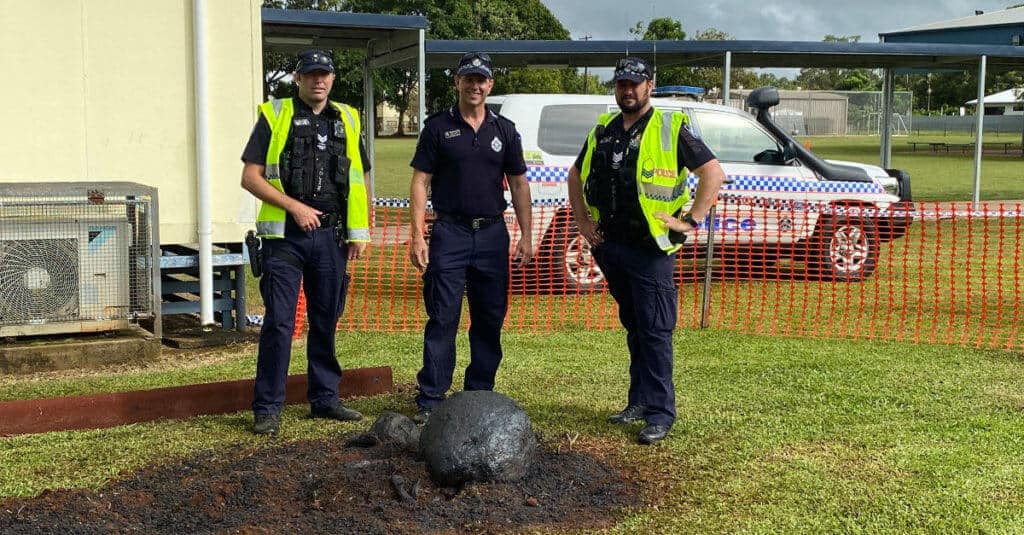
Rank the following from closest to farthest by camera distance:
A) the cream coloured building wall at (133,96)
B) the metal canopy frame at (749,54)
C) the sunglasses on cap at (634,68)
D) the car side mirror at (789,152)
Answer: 1. the sunglasses on cap at (634,68)
2. the cream coloured building wall at (133,96)
3. the car side mirror at (789,152)
4. the metal canopy frame at (749,54)

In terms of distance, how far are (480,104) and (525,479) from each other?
6.98ft

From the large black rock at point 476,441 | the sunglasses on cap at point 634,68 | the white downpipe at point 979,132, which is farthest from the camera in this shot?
the white downpipe at point 979,132

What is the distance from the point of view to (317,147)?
5723mm

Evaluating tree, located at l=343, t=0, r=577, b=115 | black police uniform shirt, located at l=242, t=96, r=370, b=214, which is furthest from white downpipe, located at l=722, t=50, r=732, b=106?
tree, located at l=343, t=0, r=577, b=115

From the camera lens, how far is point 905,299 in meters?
9.99

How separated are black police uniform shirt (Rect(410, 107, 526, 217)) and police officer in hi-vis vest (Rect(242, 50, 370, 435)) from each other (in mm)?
419

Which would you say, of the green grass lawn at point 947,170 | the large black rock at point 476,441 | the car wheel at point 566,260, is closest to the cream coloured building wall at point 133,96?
the car wheel at point 566,260

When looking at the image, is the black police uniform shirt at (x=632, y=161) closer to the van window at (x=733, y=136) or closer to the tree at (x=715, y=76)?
the van window at (x=733, y=136)

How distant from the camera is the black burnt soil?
4215 millimetres

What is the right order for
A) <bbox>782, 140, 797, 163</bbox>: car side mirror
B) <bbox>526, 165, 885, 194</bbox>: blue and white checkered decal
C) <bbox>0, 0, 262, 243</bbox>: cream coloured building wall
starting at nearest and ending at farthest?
<bbox>0, 0, 262, 243</bbox>: cream coloured building wall
<bbox>526, 165, 885, 194</bbox>: blue and white checkered decal
<bbox>782, 140, 797, 163</bbox>: car side mirror

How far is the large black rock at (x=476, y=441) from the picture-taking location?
455 cm

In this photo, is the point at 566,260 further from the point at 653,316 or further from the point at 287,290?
the point at 287,290

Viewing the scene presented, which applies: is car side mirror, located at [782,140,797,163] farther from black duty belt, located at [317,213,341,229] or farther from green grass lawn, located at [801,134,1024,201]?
green grass lawn, located at [801,134,1024,201]

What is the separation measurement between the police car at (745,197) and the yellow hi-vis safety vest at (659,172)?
4.57 m
